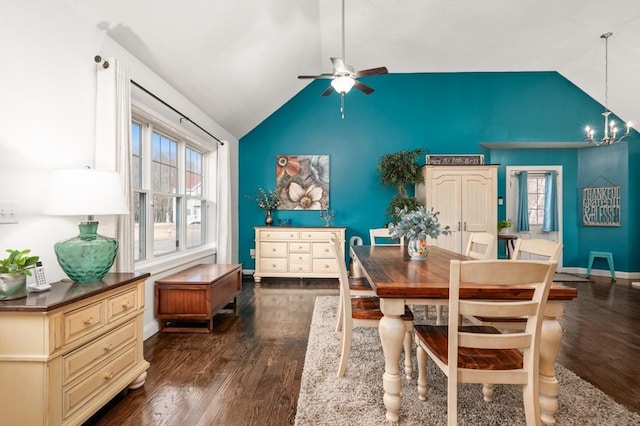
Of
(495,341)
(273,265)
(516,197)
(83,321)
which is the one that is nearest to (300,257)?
(273,265)

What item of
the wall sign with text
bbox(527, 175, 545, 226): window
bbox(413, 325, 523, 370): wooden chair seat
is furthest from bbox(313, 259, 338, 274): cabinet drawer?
the wall sign with text

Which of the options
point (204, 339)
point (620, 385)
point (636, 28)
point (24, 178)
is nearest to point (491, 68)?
point (636, 28)

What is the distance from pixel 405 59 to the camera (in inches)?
206

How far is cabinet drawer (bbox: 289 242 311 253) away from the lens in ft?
17.0

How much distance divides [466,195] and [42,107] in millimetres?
4944

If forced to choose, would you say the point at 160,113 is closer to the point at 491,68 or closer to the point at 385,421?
the point at 385,421

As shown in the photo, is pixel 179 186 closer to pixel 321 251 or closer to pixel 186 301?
pixel 186 301

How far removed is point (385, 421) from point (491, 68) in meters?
5.79

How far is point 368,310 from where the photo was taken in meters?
2.19

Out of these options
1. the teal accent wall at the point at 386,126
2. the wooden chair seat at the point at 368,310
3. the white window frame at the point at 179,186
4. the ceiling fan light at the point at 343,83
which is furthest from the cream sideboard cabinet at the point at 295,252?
the wooden chair seat at the point at 368,310

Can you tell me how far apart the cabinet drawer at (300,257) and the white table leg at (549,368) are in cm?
379

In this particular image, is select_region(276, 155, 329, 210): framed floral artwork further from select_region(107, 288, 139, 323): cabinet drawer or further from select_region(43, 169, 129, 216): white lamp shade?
select_region(43, 169, 129, 216): white lamp shade

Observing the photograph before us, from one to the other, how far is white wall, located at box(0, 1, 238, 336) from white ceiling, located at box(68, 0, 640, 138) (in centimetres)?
29

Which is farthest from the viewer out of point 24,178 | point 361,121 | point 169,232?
point 361,121
